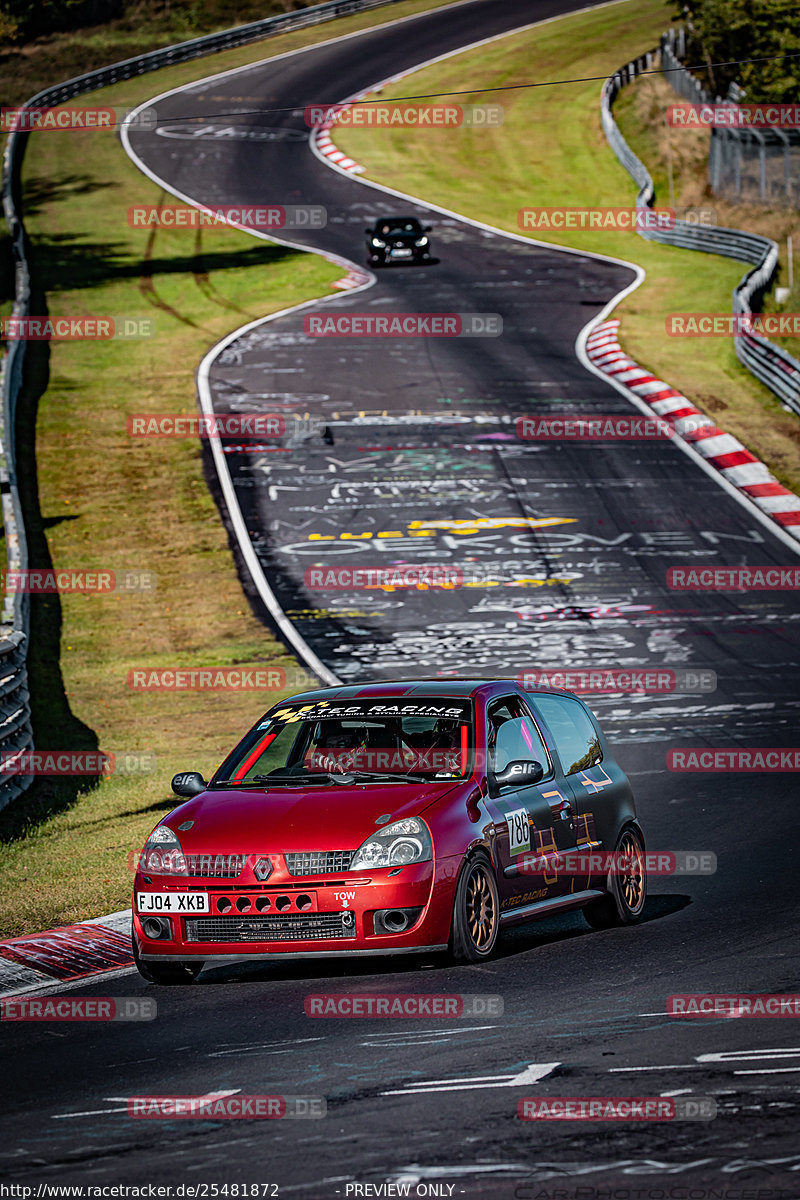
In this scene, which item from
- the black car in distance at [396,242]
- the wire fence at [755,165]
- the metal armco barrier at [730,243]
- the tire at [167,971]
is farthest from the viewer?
the wire fence at [755,165]

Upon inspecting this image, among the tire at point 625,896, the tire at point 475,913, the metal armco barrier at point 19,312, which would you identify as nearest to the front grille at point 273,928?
the tire at point 475,913


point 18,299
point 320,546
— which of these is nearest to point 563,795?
point 320,546

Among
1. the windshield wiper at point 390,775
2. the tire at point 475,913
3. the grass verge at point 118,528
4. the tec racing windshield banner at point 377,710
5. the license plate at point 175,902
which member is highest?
the tec racing windshield banner at point 377,710

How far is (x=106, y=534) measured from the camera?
27234 millimetres

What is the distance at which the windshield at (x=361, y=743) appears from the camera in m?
8.88

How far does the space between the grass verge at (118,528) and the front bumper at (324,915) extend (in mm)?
2144

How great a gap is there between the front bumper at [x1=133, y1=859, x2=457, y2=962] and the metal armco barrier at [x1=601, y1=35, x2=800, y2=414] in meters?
22.6

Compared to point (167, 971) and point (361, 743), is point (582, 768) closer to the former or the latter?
point (361, 743)

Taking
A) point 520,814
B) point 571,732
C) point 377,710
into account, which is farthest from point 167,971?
point 571,732

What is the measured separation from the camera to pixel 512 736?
9391 millimetres

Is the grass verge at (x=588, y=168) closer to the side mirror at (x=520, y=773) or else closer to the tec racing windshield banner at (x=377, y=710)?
the tec racing windshield banner at (x=377, y=710)

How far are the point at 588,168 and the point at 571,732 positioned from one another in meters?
52.6

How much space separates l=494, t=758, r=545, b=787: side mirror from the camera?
8680mm

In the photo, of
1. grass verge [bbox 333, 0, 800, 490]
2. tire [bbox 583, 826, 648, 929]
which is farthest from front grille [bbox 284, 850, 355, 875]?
grass verge [bbox 333, 0, 800, 490]
